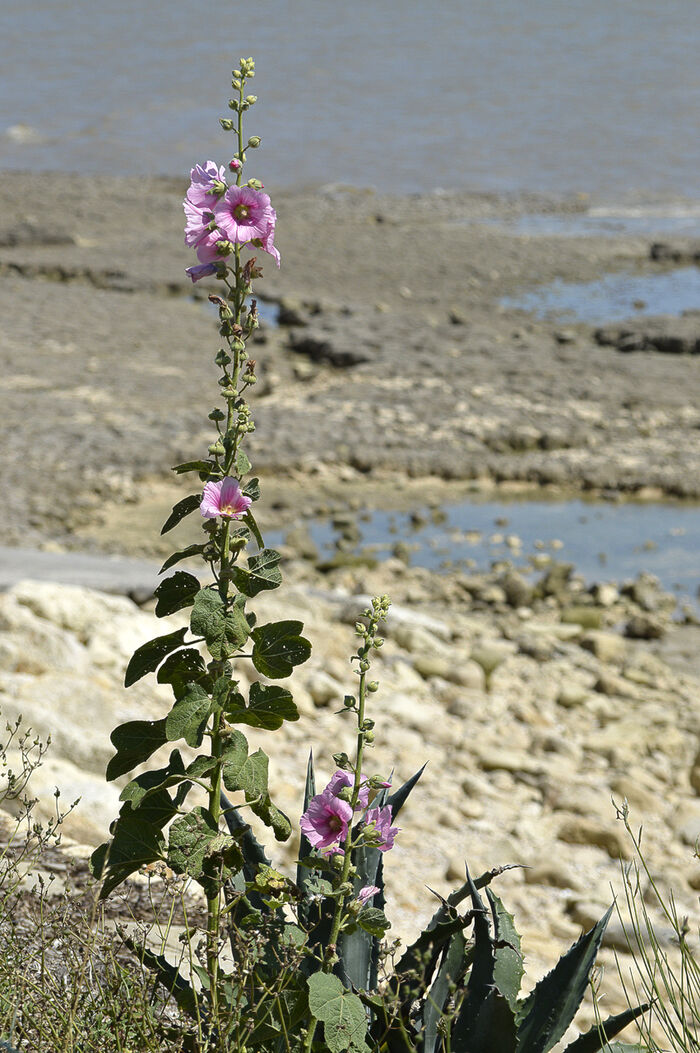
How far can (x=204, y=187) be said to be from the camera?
5.74 ft

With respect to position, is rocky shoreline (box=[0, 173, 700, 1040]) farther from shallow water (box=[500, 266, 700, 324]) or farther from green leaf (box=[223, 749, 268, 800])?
green leaf (box=[223, 749, 268, 800])

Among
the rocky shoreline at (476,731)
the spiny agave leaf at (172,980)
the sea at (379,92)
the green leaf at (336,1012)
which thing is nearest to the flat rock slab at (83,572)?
the rocky shoreline at (476,731)

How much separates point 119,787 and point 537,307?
10.7 meters

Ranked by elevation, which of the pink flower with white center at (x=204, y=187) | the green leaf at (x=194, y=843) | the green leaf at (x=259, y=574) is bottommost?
the green leaf at (x=194, y=843)

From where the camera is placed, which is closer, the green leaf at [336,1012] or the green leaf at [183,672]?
the green leaf at [336,1012]

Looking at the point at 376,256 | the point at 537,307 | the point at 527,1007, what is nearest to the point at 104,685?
the point at 527,1007

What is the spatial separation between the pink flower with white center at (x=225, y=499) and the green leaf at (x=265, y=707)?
0.27 metres

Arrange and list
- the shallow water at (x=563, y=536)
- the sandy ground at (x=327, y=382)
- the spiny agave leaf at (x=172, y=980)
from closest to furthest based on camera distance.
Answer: the spiny agave leaf at (x=172, y=980) < the shallow water at (x=563, y=536) < the sandy ground at (x=327, y=382)

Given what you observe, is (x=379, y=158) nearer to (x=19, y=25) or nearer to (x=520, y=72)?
(x=520, y=72)

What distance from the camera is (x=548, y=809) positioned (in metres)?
4.41

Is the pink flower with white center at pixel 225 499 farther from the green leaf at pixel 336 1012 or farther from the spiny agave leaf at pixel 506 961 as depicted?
the spiny agave leaf at pixel 506 961

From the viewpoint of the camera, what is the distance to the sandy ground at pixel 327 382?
8.19 metres

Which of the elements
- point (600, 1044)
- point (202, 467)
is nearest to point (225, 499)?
point (202, 467)

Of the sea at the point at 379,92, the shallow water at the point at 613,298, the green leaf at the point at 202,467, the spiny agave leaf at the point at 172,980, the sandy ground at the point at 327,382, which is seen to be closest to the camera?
the green leaf at the point at 202,467
